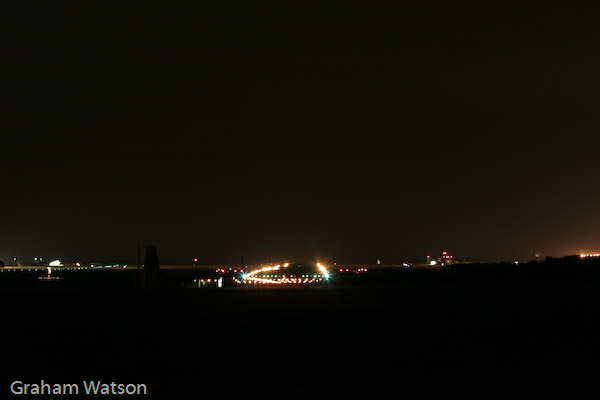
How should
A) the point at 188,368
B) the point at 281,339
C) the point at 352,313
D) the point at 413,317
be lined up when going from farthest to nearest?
the point at 352,313 < the point at 413,317 < the point at 281,339 < the point at 188,368

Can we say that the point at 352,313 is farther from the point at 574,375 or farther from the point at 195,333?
the point at 574,375

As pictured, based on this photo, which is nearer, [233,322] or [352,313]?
[233,322]

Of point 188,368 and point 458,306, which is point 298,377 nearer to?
point 188,368

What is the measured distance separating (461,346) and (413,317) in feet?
28.8

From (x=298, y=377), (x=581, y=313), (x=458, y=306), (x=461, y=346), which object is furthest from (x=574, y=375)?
(x=458, y=306)

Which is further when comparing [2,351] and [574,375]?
[2,351]

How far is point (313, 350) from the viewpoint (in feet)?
61.8

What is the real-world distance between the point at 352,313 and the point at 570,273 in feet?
201

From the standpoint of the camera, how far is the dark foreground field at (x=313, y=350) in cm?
1406

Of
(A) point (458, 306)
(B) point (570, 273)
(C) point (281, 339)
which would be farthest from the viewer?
(B) point (570, 273)

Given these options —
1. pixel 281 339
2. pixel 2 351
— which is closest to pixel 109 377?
pixel 2 351

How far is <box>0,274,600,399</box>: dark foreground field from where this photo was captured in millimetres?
14062

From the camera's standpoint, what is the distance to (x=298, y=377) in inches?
591

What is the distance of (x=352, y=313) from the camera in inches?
1198
